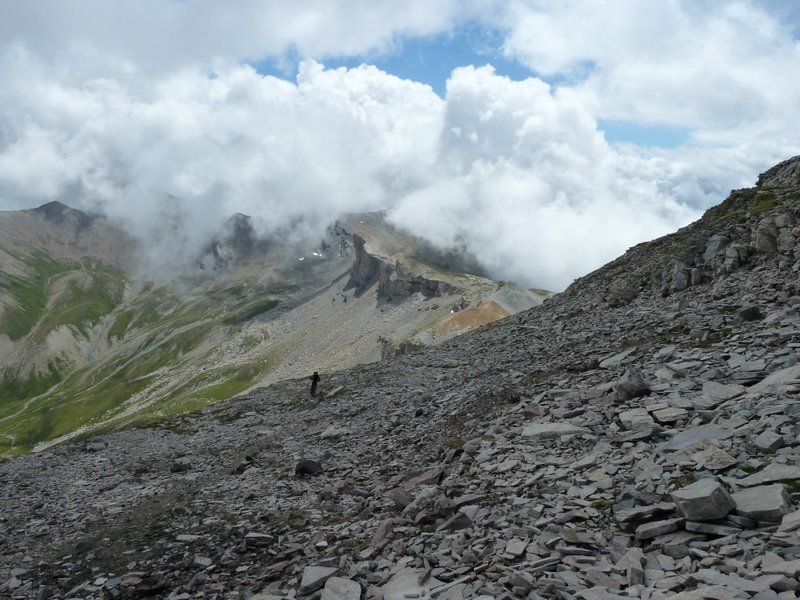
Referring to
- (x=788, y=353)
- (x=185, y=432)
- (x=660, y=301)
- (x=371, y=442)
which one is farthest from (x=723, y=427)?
(x=185, y=432)

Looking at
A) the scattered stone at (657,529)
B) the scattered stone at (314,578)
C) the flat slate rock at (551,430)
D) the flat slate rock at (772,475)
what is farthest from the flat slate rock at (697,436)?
the scattered stone at (314,578)

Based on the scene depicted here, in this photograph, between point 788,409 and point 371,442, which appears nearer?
point 788,409

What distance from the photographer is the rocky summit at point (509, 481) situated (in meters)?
11.8

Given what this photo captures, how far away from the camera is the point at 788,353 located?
20078 millimetres

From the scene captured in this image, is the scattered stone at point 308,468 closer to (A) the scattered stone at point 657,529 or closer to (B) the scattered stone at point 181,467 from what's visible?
(B) the scattered stone at point 181,467

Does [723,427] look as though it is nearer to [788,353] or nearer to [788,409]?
[788,409]

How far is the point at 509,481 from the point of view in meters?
17.1

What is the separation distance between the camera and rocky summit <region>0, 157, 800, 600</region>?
11820 mm

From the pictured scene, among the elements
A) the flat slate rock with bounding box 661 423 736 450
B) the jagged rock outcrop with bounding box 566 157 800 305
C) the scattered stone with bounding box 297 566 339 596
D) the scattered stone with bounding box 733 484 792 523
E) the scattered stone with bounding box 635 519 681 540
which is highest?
the jagged rock outcrop with bounding box 566 157 800 305

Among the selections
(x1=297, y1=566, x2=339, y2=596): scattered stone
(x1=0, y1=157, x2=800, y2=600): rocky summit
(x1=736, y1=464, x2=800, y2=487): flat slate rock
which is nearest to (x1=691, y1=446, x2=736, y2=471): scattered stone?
(x1=0, y1=157, x2=800, y2=600): rocky summit

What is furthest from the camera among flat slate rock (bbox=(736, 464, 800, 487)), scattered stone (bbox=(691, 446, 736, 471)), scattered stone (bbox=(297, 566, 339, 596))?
scattered stone (bbox=(297, 566, 339, 596))

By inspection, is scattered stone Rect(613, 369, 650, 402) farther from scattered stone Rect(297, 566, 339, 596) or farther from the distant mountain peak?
the distant mountain peak

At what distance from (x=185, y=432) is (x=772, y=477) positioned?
41.4m

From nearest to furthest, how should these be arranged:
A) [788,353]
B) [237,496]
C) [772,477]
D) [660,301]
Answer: [772,477] < [788,353] < [237,496] < [660,301]
